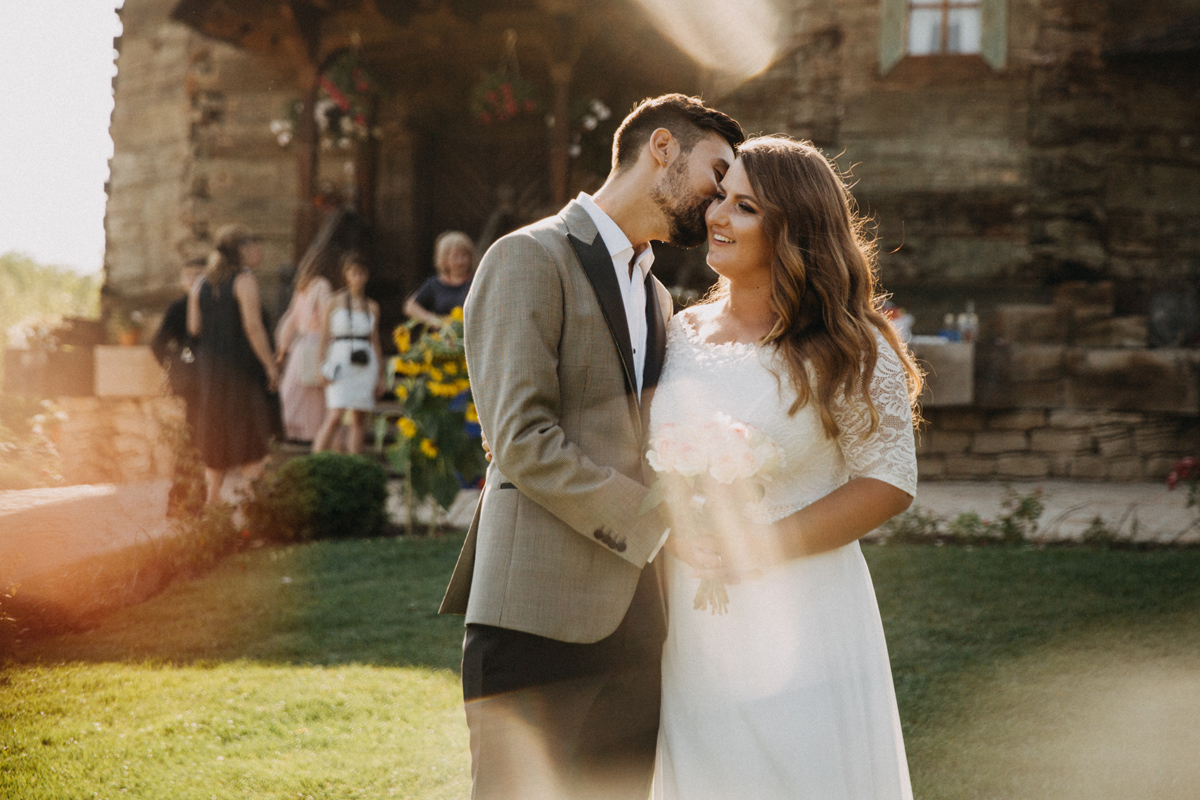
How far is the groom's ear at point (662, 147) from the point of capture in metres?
2.44

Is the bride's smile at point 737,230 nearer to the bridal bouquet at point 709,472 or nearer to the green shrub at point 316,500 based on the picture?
the bridal bouquet at point 709,472

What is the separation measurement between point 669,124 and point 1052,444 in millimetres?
7450

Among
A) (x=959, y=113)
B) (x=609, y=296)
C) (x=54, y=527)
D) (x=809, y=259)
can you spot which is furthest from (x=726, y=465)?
(x=959, y=113)

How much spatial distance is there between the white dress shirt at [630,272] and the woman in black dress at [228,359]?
5015 millimetres

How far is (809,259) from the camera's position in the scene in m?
2.32

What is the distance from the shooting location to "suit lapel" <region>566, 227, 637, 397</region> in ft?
7.21

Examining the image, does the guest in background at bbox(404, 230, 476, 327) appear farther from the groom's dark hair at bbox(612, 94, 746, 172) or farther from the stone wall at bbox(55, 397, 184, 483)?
the groom's dark hair at bbox(612, 94, 746, 172)

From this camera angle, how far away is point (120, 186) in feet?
49.2

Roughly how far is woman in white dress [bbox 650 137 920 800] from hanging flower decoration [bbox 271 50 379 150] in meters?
9.52

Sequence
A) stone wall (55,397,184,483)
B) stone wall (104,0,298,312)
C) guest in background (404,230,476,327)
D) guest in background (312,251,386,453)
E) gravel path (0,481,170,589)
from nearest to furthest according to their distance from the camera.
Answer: gravel path (0,481,170,589) < stone wall (55,397,184,483) < guest in background (404,230,476,327) < guest in background (312,251,386,453) < stone wall (104,0,298,312)

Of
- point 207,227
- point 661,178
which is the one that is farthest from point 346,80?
point 661,178

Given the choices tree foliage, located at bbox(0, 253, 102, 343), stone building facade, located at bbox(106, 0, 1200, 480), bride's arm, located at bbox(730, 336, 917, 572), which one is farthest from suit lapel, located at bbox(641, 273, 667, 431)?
tree foliage, located at bbox(0, 253, 102, 343)

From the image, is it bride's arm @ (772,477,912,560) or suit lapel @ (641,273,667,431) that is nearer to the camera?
bride's arm @ (772,477,912,560)

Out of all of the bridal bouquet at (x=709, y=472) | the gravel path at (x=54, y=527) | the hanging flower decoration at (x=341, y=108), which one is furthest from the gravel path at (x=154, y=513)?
the hanging flower decoration at (x=341, y=108)
